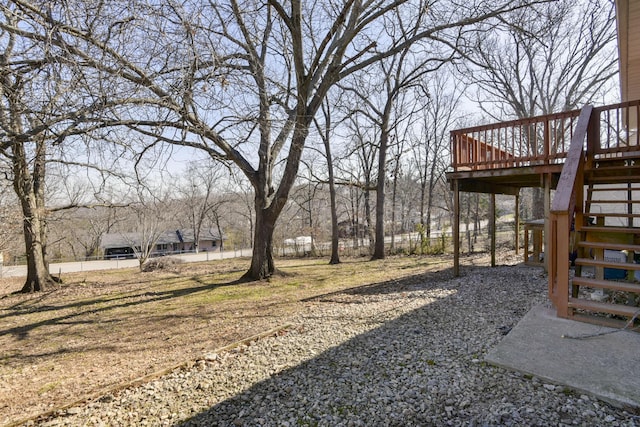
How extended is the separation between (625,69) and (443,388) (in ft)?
21.5

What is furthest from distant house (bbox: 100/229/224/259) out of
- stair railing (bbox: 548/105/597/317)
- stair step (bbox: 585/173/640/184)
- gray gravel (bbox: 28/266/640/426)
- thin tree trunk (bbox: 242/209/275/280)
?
stair railing (bbox: 548/105/597/317)

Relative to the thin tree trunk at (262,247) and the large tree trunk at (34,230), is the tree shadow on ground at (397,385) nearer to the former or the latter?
the thin tree trunk at (262,247)

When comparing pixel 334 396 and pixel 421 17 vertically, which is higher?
pixel 421 17

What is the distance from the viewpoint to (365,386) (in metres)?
2.71

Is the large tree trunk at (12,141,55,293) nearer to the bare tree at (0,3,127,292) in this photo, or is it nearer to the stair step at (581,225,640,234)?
the bare tree at (0,3,127,292)

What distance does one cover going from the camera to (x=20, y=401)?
3049mm

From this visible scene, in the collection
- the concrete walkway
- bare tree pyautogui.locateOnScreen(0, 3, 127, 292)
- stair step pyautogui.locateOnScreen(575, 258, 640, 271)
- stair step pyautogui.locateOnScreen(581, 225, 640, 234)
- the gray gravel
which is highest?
bare tree pyautogui.locateOnScreen(0, 3, 127, 292)

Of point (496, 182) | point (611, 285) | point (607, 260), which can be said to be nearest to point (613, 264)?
point (611, 285)

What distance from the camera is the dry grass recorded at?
3406 mm

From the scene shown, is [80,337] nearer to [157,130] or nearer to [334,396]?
[157,130]

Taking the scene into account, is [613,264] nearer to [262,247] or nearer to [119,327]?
[119,327]

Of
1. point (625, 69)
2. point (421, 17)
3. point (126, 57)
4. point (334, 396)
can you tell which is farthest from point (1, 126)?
point (625, 69)

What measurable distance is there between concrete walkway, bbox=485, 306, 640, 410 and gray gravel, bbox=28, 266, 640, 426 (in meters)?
0.10

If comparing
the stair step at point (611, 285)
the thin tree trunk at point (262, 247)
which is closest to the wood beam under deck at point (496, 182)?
the stair step at point (611, 285)
